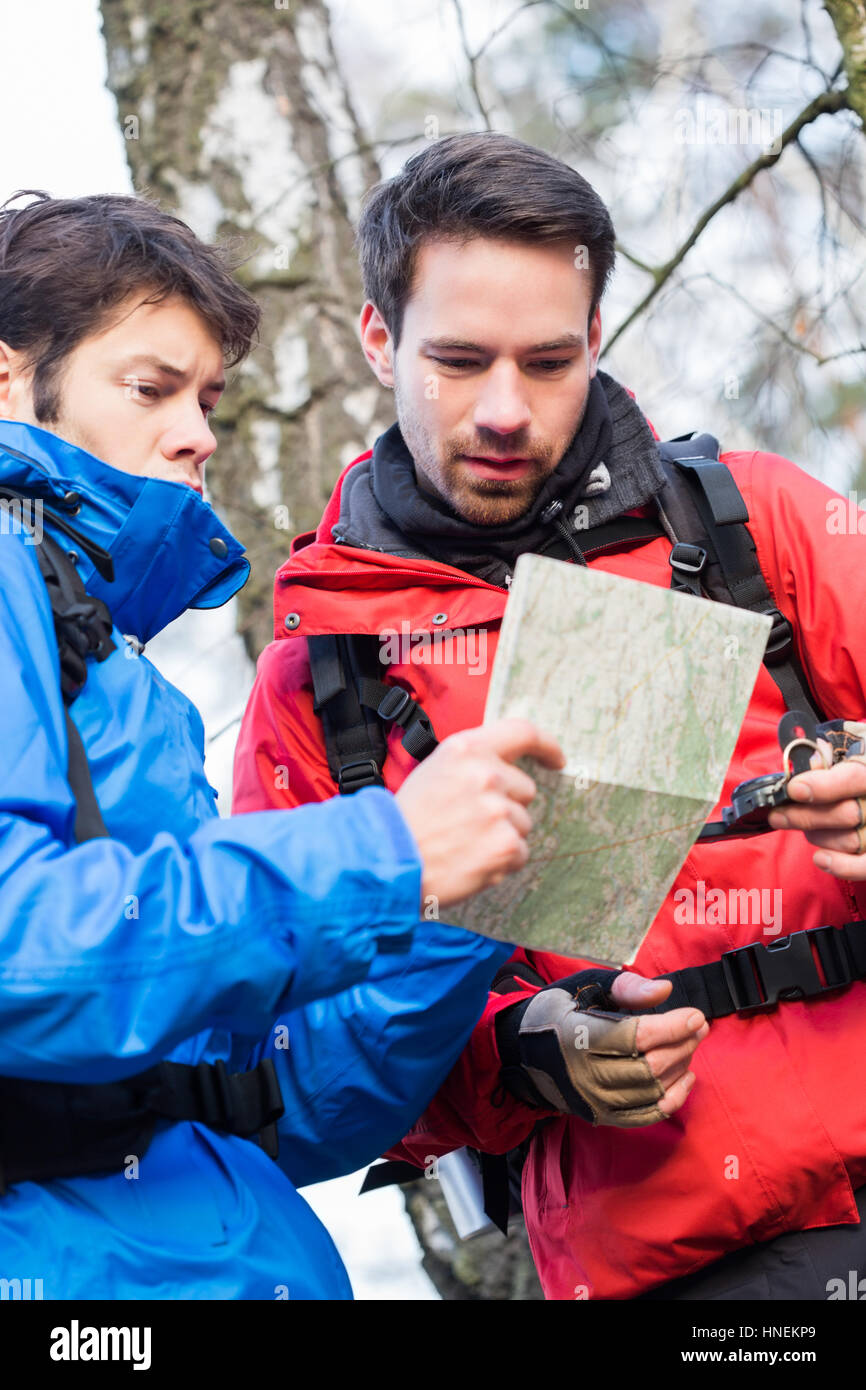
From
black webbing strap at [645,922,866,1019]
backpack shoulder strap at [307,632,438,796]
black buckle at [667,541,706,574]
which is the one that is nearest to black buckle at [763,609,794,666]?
black buckle at [667,541,706,574]

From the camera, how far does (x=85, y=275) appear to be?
2.32 metres

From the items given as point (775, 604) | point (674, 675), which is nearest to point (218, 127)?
point (775, 604)

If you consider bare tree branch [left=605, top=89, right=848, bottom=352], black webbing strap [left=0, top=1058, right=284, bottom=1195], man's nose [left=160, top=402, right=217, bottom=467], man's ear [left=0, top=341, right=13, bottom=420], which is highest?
bare tree branch [left=605, top=89, right=848, bottom=352]

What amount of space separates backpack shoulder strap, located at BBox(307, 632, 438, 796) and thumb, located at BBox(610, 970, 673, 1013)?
1.69 ft

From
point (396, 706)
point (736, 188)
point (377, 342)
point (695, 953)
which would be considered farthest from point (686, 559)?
point (736, 188)

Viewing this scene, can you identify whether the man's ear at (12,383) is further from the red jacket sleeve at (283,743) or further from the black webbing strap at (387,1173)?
the black webbing strap at (387,1173)

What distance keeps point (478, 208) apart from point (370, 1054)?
152 cm

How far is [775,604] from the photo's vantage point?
239 centimetres

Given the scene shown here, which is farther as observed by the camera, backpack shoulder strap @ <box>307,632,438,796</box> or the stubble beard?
the stubble beard

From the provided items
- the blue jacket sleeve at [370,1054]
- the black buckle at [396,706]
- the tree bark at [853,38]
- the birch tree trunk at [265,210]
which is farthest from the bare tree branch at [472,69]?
the blue jacket sleeve at [370,1054]

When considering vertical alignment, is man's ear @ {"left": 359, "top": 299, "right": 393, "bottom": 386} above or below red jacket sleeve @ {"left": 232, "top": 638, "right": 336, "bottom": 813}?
above

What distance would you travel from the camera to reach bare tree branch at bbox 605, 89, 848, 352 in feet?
11.6

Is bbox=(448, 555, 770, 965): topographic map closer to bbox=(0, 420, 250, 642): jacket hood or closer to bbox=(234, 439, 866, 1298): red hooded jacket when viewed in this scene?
bbox=(234, 439, 866, 1298): red hooded jacket

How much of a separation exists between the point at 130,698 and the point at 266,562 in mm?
2208
